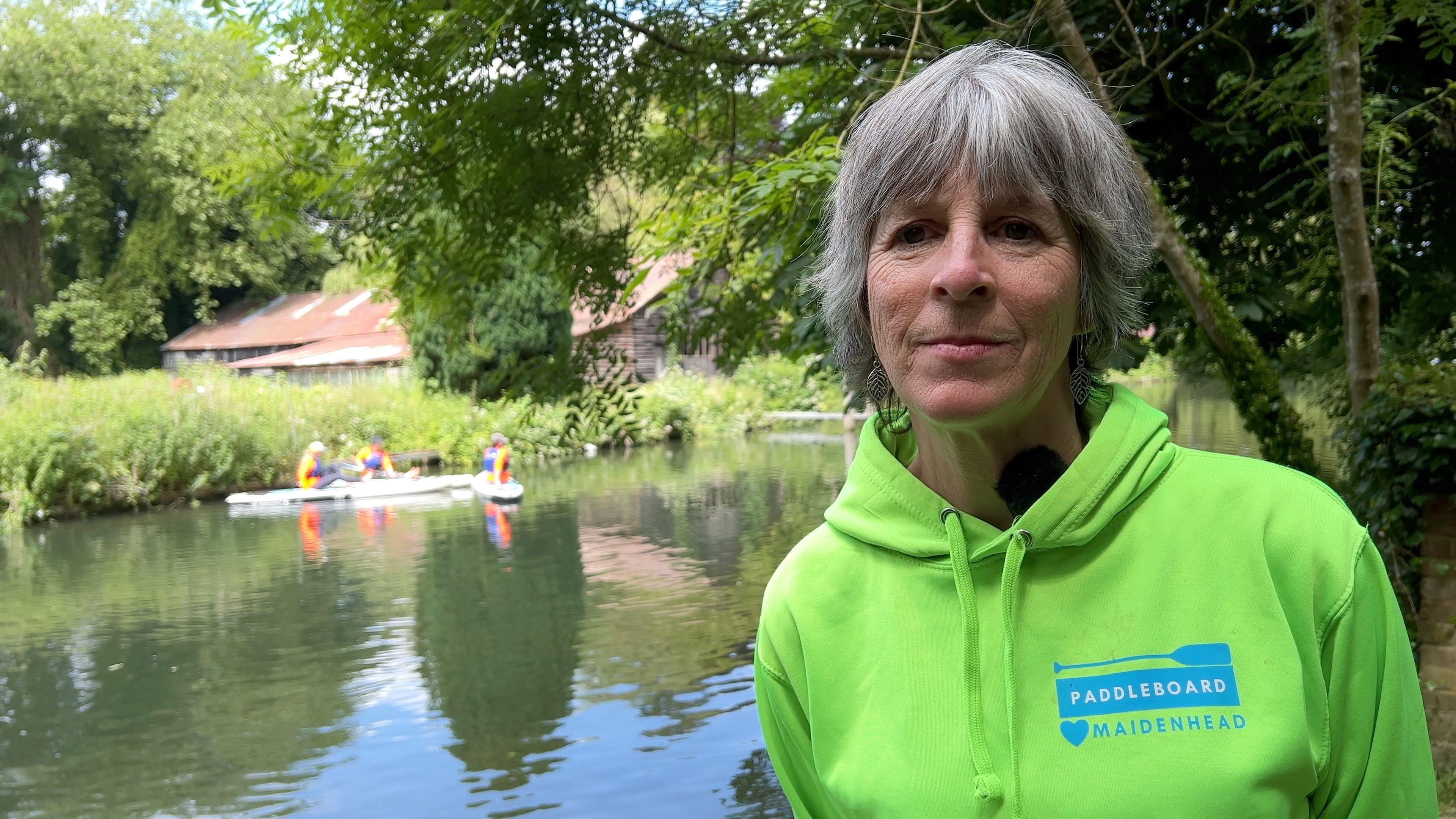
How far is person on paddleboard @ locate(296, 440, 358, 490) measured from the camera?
64.2 ft

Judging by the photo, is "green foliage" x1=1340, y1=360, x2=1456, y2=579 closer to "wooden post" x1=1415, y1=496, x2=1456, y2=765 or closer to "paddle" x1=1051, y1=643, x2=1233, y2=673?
"wooden post" x1=1415, y1=496, x2=1456, y2=765

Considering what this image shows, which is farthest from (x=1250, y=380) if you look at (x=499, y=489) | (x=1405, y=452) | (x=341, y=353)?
(x=341, y=353)

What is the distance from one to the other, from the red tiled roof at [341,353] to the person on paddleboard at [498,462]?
11.8 metres

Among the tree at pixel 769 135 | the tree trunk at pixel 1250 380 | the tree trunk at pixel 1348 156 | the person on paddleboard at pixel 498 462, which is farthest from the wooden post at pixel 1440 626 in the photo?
the person on paddleboard at pixel 498 462

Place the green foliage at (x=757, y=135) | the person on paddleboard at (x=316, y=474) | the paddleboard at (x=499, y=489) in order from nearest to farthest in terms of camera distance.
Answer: the green foliage at (x=757, y=135) < the paddleboard at (x=499, y=489) < the person on paddleboard at (x=316, y=474)

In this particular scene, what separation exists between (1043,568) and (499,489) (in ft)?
56.8

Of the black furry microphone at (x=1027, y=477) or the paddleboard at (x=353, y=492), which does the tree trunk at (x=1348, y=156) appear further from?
the paddleboard at (x=353, y=492)

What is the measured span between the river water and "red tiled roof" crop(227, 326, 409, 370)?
50.8 ft

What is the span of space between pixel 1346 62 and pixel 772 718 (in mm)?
3301

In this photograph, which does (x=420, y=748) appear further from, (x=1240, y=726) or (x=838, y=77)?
(x=1240, y=726)

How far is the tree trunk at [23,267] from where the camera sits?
141 feet

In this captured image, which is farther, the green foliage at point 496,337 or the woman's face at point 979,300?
the green foliage at point 496,337

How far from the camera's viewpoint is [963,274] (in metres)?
1.18

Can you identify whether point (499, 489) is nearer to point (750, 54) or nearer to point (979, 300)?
point (750, 54)
